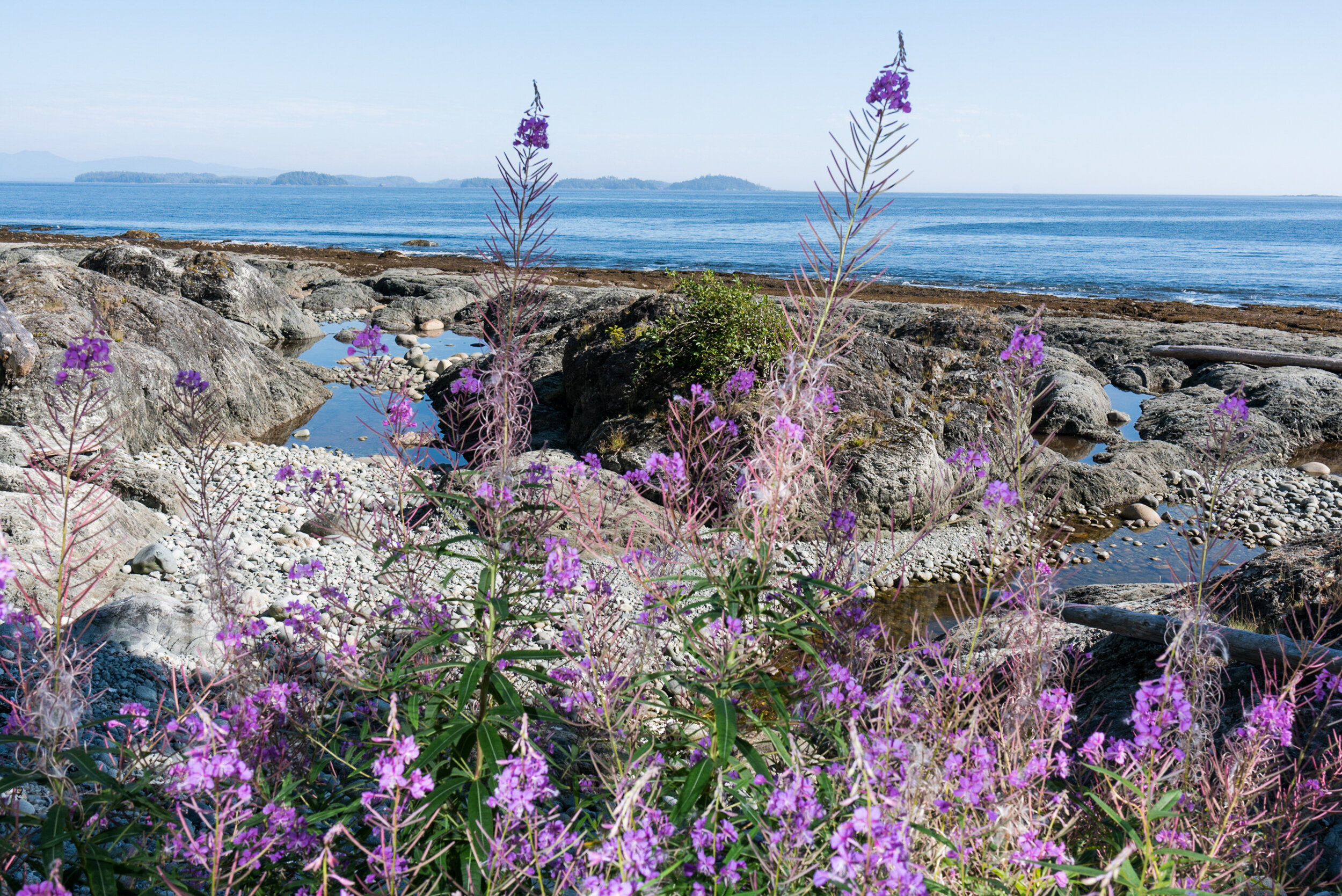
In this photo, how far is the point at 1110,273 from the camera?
131 feet

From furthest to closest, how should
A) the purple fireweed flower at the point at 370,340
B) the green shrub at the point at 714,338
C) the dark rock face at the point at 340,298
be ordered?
the dark rock face at the point at 340,298
the green shrub at the point at 714,338
the purple fireweed flower at the point at 370,340

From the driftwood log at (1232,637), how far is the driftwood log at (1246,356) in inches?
587

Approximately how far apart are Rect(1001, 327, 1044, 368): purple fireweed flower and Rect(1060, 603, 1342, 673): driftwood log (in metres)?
1.03

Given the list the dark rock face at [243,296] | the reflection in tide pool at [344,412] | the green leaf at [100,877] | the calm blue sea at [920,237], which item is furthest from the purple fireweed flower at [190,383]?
the dark rock face at [243,296]

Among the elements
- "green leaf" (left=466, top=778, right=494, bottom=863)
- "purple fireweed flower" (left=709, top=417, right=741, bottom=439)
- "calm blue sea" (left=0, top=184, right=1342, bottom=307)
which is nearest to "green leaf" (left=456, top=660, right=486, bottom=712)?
"green leaf" (left=466, top=778, right=494, bottom=863)

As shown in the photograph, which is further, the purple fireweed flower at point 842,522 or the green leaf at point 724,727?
the purple fireweed flower at point 842,522

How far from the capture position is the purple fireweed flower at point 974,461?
2.80 m

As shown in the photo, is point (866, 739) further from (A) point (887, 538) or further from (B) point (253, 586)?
(A) point (887, 538)

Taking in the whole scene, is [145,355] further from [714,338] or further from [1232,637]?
[1232,637]

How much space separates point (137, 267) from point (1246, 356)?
22.7 m

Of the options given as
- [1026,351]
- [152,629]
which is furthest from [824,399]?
[152,629]

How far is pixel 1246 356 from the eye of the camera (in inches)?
651

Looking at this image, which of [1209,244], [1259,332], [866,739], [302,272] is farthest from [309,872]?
[1209,244]

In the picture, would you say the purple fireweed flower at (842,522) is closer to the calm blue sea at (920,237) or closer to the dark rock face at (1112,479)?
the calm blue sea at (920,237)
